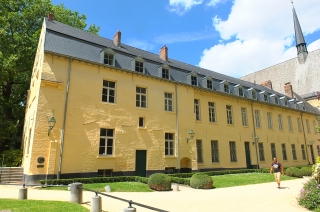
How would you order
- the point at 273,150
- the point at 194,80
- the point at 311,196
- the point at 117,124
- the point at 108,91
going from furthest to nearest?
the point at 273,150 → the point at 194,80 → the point at 108,91 → the point at 117,124 → the point at 311,196

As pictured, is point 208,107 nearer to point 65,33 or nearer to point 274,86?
point 65,33

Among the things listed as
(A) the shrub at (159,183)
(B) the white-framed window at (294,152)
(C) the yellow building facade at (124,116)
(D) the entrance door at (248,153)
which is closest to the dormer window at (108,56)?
(C) the yellow building facade at (124,116)

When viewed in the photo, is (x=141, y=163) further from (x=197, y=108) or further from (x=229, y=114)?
(x=229, y=114)

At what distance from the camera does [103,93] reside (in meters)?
15.3

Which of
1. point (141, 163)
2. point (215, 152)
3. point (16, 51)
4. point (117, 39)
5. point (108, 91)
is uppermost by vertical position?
point (117, 39)

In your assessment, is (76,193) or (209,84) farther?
(209,84)

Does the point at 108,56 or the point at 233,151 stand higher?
the point at 108,56

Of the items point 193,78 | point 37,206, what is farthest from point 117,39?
point 37,206

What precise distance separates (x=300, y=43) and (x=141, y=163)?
146 ft

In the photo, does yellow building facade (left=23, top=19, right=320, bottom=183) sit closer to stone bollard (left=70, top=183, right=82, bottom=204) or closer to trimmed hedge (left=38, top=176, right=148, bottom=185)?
trimmed hedge (left=38, top=176, right=148, bottom=185)

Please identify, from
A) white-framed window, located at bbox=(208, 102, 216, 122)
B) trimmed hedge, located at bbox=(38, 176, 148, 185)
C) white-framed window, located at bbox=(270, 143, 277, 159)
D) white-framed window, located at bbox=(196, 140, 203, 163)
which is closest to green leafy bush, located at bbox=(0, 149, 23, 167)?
trimmed hedge, located at bbox=(38, 176, 148, 185)

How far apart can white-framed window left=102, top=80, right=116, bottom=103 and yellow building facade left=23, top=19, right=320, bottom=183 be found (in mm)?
67

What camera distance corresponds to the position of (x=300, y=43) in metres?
44.9

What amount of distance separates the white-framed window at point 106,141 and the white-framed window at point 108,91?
211 centimetres
